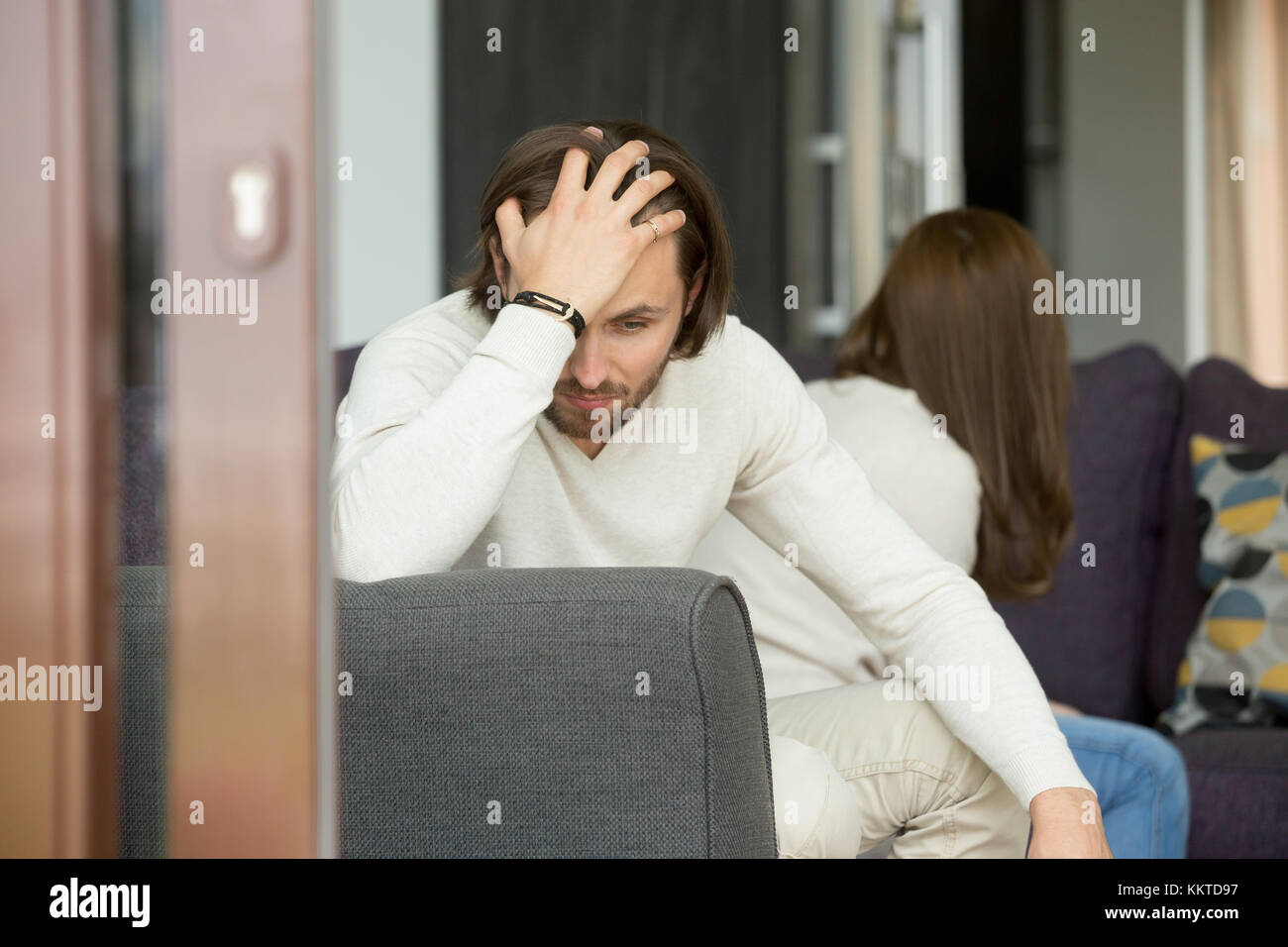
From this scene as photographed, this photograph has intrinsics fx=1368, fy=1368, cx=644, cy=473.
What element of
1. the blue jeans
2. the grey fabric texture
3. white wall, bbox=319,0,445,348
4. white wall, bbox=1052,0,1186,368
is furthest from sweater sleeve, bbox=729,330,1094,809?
white wall, bbox=1052,0,1186,368

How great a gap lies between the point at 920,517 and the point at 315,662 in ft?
3.92

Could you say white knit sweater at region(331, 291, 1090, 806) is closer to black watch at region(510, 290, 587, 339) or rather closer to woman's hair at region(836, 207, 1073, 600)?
black watch at region(510, 290, 587, 339)

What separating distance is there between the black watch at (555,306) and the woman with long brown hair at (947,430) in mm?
639

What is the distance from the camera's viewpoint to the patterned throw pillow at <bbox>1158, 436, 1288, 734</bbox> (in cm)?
193

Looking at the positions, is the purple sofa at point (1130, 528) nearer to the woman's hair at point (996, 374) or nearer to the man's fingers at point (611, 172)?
the woman's hair at point (996, 374)

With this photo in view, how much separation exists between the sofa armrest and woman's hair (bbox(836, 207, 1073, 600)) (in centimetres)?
103

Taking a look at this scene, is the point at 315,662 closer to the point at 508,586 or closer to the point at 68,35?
the point at 508,586

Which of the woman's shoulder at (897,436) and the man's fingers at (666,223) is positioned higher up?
the man's fingers at (666,223)

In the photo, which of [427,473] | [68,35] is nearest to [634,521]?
[427,473]

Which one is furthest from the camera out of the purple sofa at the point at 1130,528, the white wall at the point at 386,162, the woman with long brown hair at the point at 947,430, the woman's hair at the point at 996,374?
the white wall at the point at 386,162

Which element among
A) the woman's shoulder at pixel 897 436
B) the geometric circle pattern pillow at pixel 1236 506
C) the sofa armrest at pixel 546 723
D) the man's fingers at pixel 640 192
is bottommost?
the sofa armrest at pixel 546 723

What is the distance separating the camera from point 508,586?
0.97 metres

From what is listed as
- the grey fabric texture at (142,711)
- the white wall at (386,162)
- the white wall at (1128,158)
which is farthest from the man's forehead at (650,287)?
the white wall at (1128,158)

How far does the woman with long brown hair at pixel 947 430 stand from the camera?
1746mm
